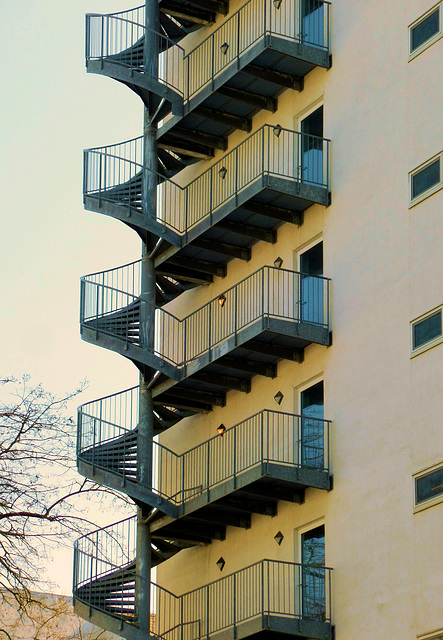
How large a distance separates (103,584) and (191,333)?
6480 mm

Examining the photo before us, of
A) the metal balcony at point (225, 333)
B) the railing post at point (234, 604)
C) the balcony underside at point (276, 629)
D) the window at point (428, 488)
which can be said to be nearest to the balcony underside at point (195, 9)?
the metal balcony at point (225, 333)

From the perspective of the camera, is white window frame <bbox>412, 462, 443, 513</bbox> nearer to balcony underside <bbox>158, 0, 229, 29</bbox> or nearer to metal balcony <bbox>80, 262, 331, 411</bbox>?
metal balcony <bbox>80, 262, 331, 411</bbox>

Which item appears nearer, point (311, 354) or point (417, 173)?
point (417, 173)

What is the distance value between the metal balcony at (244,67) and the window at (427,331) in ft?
24.6

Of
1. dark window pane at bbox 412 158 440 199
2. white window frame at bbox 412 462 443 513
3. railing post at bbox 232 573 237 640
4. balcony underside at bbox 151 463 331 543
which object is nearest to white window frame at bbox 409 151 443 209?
dark window pane at bbox 412 158 440 199

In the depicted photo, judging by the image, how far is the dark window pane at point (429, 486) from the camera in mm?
23516

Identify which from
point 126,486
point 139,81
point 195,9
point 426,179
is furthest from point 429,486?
point 195,9

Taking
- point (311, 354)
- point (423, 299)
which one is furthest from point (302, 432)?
point (423, 299)

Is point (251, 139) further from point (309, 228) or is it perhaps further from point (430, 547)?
point (430, 547)

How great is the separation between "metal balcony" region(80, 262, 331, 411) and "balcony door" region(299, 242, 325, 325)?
2 cm

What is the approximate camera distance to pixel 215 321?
31688 mm

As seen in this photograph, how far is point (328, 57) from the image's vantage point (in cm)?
2964

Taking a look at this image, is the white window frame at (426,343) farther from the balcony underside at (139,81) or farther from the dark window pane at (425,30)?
the balcony underside at (139,81)

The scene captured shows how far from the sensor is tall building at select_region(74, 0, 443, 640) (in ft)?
81.9
